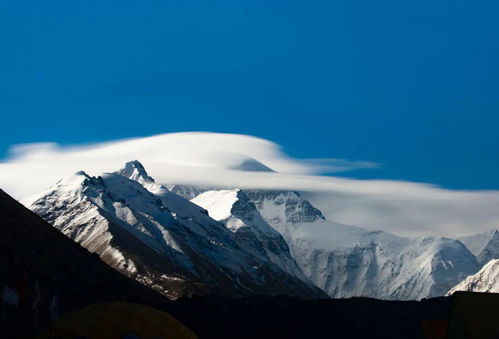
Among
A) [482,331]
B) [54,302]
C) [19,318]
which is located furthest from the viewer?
[19,318]

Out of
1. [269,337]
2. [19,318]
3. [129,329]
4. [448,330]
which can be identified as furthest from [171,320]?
[269,337]

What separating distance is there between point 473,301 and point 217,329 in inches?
4505

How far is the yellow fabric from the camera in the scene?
94.4 meters

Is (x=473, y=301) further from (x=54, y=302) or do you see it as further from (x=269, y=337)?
(x=269, y=337)

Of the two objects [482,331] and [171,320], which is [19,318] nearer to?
[171,320]

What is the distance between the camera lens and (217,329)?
198625 mm

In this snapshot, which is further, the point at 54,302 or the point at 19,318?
the point at 19,318

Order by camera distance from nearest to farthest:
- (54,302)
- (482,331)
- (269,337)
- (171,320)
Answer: (482,331), (171,320), (54,302), (269,337)

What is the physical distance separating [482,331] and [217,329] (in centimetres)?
11642

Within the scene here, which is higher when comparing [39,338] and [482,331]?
[482,331]

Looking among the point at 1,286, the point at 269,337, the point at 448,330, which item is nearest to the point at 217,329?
the point at 269,337

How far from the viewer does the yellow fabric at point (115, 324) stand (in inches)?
3716

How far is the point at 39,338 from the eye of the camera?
95.9 meters

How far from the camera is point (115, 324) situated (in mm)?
95438
